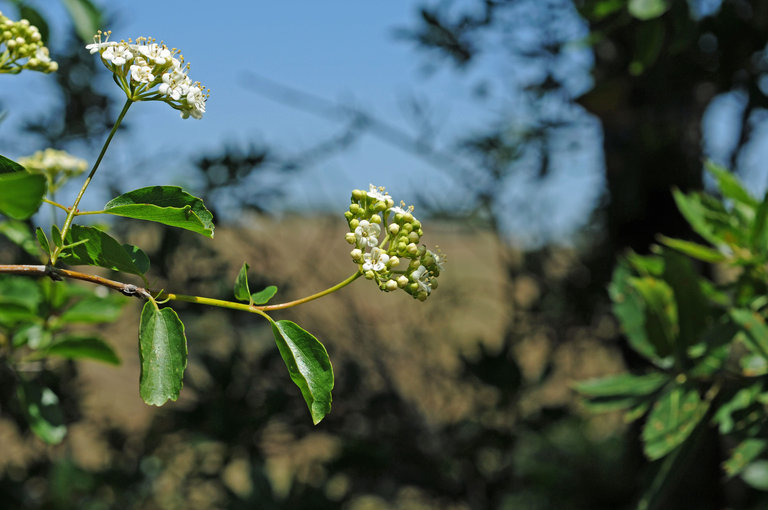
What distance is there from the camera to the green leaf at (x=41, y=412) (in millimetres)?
972

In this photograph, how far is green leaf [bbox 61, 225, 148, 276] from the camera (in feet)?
2.11

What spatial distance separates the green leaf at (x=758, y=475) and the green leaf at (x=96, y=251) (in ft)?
3.98

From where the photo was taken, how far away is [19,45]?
755mm

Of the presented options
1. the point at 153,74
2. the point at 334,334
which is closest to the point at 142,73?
the point at 153,74

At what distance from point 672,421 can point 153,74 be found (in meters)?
0.95

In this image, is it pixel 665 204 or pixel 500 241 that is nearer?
pixel 665 204

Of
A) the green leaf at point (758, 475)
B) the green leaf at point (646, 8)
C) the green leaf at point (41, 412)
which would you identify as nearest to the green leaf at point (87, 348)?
the green leaf at point (41, 412)

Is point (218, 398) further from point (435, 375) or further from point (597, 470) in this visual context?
point (597, 470)

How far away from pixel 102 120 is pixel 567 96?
1.52 m

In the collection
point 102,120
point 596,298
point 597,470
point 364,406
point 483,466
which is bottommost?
point 597,470

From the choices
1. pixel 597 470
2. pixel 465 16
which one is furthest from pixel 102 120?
pixel 597 470

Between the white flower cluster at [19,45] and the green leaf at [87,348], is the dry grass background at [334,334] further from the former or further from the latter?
the white flower cluster at [19,45]

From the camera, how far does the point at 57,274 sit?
0.59 metres

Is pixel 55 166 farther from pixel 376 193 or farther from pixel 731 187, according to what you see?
pixel 731 187
